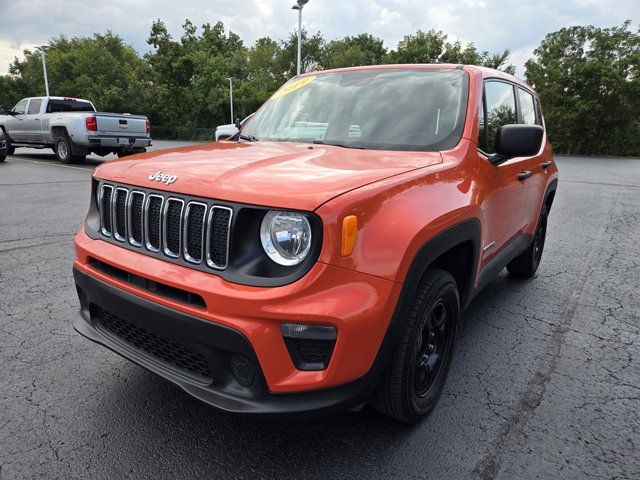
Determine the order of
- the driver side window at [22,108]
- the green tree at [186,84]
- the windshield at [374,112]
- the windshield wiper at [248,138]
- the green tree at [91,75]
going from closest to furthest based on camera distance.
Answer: the windshield at [374,112]
the windshield wiper at [248,138]
the driver side window at [22,108]
the green tree at [186,84]
the green tree at [91,75]

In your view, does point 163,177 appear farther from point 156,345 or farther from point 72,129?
point 72,129

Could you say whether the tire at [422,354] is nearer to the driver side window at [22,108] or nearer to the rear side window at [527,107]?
the rear side window at [527,107]

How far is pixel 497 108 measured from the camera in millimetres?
3352

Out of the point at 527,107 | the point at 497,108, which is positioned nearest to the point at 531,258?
the point at 527,107

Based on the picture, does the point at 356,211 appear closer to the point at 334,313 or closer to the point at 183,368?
the point at 334,313

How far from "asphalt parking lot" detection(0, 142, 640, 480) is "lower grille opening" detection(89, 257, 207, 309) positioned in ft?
1.81

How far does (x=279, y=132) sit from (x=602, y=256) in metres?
4.60

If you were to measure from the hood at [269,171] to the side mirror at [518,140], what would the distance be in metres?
0.51

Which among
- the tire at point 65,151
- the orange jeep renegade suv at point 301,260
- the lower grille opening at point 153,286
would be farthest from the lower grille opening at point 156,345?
the tire at point 65,151

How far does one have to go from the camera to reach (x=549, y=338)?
338cm

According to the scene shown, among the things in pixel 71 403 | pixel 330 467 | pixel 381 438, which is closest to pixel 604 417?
pixel 381 438

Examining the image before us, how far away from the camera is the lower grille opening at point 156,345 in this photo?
1.91 metres

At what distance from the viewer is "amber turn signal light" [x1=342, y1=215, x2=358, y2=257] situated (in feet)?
5.58

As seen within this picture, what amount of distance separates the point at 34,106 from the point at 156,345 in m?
15.8
